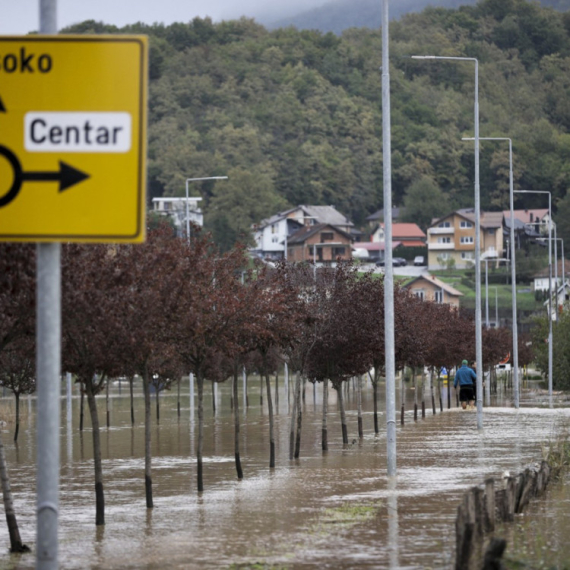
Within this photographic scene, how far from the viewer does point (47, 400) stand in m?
6.95

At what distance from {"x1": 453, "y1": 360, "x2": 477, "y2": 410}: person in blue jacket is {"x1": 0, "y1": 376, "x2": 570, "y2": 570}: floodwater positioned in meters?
5.62

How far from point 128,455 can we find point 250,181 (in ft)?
429

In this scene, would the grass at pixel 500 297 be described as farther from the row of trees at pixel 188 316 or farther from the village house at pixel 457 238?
the row of trees at pixel 188 316

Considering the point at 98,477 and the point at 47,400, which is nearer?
the point at 47,400

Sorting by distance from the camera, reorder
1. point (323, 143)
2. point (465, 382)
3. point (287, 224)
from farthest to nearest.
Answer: point (323, 143)
point (287, 224)
point (465, 382)

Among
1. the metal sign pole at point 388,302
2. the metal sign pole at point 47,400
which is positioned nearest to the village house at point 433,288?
the metal sign pole at point 388,302

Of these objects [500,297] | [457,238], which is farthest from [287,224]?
[500,297]

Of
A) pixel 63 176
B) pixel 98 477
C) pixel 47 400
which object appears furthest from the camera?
pixel 98 477

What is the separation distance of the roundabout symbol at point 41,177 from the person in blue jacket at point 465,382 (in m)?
39.7

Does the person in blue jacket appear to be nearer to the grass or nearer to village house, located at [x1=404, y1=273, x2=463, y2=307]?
village house, located at [x1=404, y1=273, x2=463, y2=307]

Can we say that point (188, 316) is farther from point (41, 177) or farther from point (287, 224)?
point (287, 224)

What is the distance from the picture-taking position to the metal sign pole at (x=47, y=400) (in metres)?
6.92

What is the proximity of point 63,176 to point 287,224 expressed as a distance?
164917mm

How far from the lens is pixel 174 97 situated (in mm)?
185625
